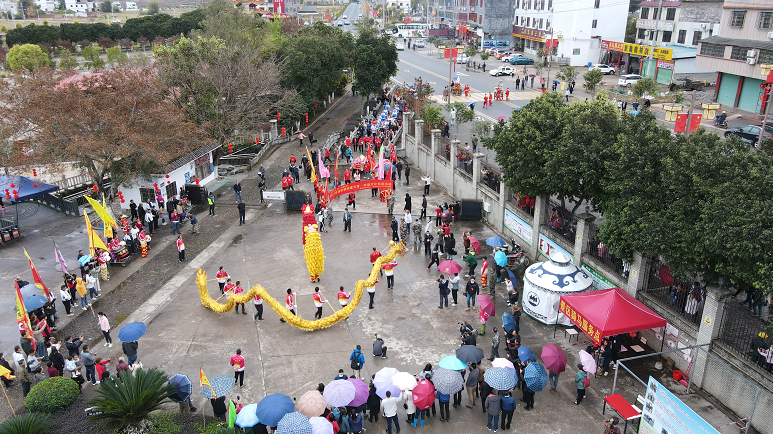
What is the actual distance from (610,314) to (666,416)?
3.77 meters

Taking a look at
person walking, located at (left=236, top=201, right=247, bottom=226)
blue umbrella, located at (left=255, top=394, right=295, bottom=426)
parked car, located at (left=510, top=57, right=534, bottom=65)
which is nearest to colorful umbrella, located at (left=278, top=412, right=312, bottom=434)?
blue umbrella, located at (left=255, top=394, right=295, bottom=426)

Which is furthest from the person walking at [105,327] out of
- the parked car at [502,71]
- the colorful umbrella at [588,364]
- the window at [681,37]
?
the window at [681,37]

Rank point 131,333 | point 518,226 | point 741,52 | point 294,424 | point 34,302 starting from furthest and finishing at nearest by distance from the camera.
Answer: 1. point 741,52
2. point 518,226
3. point 34,302
4. point 131,333
5. point 294,424

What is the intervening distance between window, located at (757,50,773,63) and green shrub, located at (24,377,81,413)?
5089cm

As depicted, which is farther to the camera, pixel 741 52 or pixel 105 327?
pixel 741 52

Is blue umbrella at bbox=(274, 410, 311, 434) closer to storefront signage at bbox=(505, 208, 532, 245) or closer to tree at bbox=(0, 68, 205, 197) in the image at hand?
storefront signage at bbox=(505, 208, 532, 245)

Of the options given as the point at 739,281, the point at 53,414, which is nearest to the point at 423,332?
the point at 739,281

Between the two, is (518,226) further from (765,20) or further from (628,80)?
(628,80)

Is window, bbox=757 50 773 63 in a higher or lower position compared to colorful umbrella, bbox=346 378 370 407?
higher

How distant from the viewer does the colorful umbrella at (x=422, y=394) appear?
13.5 metres

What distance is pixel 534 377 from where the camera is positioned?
1394 cm

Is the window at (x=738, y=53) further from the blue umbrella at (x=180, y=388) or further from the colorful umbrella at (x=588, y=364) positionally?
the blue umbrella at (x=180, y=388)

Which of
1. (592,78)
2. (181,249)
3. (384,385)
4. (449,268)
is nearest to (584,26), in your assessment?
(592,78)

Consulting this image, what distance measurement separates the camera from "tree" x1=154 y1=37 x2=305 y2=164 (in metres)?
34.5
